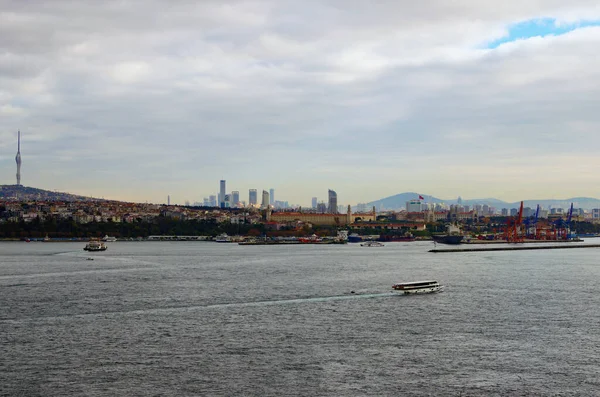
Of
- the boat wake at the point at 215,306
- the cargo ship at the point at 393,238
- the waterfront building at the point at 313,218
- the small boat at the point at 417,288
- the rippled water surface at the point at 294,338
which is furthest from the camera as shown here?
the waterfront building at the point at 313,218

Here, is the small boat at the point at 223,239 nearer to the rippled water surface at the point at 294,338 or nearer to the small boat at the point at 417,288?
the rippled water surface at the point at 294,338

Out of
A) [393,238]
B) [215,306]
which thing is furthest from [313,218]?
[215,306]

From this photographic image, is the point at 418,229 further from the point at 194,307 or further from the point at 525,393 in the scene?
the point at 525,393

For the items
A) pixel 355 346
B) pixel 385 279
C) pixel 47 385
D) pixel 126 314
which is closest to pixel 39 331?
pixel 126 314

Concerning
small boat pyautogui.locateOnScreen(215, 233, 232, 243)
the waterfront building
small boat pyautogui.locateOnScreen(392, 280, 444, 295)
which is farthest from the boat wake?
the waterfront building

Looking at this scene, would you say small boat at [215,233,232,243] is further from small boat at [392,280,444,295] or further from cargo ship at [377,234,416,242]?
small boat at [392,280,444,295]

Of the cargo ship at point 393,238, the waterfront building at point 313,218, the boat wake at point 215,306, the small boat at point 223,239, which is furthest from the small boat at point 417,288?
the waterfront building at point 313,218

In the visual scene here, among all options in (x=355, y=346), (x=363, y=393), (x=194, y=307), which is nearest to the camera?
(x=363, y=393)

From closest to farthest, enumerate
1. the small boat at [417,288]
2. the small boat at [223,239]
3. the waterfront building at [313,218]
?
the small boat at [417,288] → the small boat at [223,239] → the waterfront building at [313,218]
